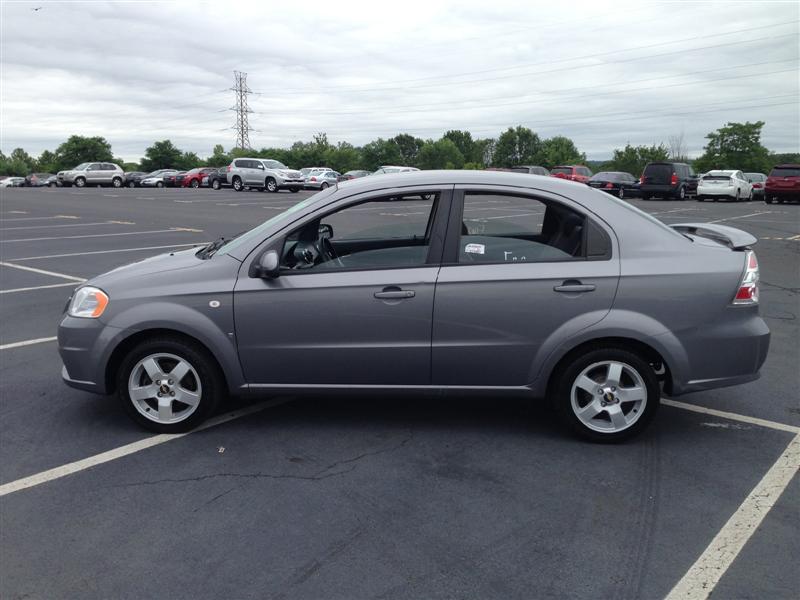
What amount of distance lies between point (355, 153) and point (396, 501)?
12345cm

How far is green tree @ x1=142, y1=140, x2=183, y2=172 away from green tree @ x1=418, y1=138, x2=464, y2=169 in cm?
5002

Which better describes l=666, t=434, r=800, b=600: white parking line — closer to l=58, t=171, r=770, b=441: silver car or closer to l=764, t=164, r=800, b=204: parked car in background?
l=58, t=171, r=770, b=441: silver car

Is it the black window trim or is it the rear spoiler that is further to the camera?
the rear spoiler

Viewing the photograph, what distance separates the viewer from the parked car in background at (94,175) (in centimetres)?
5372

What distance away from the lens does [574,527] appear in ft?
11.0

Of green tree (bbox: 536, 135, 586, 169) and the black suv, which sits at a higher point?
green tree (bbox: 536, 135, 586, 169)

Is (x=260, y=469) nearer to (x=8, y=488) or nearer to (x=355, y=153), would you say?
(x=8, y=488)

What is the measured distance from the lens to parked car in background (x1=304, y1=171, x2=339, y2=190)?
42531 mm

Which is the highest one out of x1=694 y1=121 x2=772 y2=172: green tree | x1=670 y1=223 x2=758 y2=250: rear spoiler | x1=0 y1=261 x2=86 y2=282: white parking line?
x1=694 y1=121 x2=772 y2=172: green tree

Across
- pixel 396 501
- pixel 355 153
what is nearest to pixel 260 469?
pixel 396 501

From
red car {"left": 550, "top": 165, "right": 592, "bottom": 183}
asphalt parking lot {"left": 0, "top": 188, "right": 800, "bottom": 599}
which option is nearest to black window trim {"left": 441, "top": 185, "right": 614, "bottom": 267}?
asphalt parking lot {"left": 0, "top": 188, "right": 800, "bottom": 599}

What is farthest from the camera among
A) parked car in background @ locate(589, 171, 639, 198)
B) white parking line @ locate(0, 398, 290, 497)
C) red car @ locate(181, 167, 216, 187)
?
red car @ locate(181, 167, 216, 187)

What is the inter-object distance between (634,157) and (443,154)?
48276 mm

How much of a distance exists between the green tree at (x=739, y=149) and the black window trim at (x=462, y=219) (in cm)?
9726
